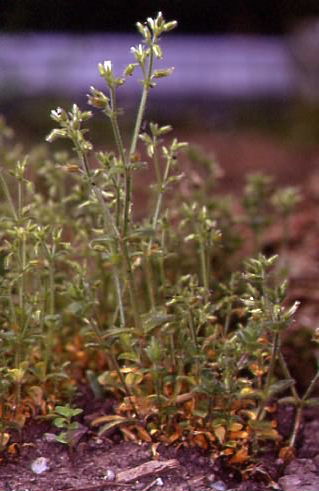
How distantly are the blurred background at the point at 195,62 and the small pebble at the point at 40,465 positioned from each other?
138 inches

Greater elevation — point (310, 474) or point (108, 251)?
point (108, 251)

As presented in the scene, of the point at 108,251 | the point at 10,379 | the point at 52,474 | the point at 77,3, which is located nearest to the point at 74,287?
the point at 108,251

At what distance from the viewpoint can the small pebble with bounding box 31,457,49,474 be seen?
6.68ft

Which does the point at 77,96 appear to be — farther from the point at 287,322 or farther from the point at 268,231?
the point at 287,322

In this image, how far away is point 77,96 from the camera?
21.7 feet

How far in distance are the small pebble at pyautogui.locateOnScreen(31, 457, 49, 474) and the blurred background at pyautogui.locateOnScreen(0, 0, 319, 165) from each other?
3510mm

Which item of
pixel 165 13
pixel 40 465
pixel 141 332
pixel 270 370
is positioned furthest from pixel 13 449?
pixel 165 13

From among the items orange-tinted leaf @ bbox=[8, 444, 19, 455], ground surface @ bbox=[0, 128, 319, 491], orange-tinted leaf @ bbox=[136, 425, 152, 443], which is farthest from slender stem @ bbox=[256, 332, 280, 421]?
orange-tinted leaf @ bbox=[8, 444, 19, 455]

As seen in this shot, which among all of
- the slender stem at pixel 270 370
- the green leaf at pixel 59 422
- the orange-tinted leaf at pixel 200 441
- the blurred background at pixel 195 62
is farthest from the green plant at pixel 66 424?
the blurred background at pixel 195 62

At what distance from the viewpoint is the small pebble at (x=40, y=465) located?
2.04m

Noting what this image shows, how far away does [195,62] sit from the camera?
7785mm

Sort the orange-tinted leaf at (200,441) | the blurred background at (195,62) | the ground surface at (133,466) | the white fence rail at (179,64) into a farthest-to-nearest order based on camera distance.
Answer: the white fence rail at (179,64)
the blurred background at (195,62)
the orange-tinted leaf at (200,441)
the ground surface at (133,466)

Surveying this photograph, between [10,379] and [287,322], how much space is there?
25.7 inches

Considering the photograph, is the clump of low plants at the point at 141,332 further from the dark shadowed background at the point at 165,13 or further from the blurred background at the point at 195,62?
the blurred background at the point at 195,62
